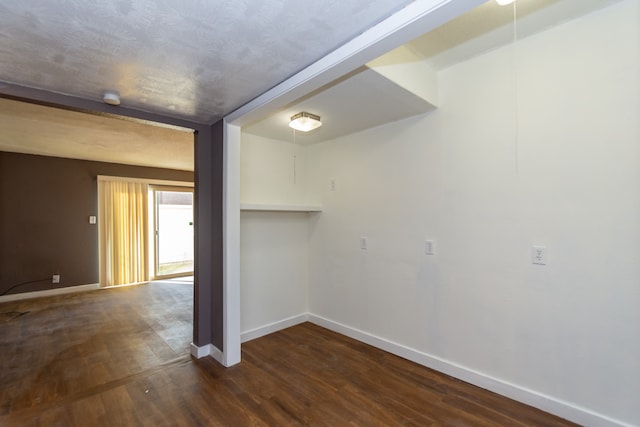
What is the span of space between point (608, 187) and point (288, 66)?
7.03ft

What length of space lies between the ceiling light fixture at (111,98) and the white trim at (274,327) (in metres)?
2.52

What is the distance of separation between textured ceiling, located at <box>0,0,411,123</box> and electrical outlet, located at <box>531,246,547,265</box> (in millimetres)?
1836

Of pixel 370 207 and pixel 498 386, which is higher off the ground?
pixel 370 207

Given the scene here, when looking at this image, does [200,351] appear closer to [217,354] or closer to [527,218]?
[217,354]

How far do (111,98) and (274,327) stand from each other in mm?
2791

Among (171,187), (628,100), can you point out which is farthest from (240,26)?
(171,187)

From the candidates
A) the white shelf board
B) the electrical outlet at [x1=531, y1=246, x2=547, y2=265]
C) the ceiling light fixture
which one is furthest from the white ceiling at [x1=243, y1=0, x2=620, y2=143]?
the electrical outlet at [x1=531, y1=246, x2=547, y2=265]

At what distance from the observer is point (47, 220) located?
5199 mm

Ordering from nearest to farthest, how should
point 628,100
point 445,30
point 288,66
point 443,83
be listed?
point 628,100 < point 288,66 < point 445,30 < point 443,83

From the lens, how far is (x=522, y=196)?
215 centimetres

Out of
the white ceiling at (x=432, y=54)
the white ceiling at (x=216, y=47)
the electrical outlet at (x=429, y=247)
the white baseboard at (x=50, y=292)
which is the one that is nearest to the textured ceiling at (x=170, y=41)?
the white ceiling at (x=216, y=47)

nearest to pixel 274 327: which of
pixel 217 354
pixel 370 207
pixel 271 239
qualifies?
pixel 217 354

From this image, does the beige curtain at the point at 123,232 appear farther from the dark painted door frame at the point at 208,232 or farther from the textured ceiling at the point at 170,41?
the textured ceiling at the point at 170,41

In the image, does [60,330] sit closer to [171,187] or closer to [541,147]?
[171,187]
